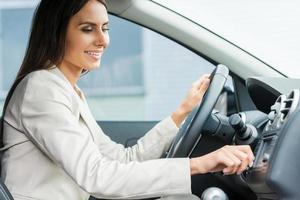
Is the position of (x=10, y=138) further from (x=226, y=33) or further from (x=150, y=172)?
(x=226, y=33)

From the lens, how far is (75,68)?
1.72 metres

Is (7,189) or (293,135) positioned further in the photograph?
(7,189)

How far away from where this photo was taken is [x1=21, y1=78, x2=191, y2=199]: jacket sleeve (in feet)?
4.63

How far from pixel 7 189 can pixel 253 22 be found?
3102 mm

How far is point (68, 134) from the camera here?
150 centimetres

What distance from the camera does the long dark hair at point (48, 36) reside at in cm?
167

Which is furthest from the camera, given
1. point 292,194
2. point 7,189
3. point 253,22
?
point 253,22

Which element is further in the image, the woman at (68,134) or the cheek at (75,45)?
the cheek at (75,45)

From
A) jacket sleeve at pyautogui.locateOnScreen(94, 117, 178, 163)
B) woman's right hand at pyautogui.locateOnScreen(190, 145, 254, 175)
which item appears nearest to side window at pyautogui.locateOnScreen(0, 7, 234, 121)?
jacket sleeve at pyautogui.locateOnScreen(94, 117, 178, 163)

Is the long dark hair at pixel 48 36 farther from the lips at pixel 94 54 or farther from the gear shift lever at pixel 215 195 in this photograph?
the gear shift lever at pixel 215 195

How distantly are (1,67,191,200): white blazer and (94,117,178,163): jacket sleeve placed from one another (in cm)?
23

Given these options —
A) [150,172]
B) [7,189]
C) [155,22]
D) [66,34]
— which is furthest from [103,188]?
[155,22]

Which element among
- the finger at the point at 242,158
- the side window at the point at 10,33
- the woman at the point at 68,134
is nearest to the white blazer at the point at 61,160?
the woman at the point at 68,134

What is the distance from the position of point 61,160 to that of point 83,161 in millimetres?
52
